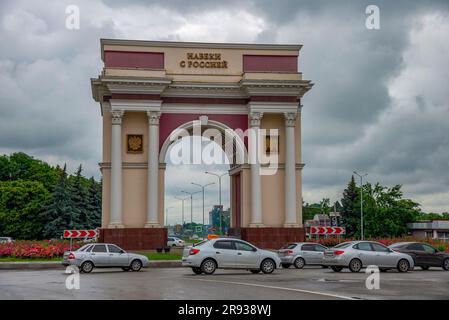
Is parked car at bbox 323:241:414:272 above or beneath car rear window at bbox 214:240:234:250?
beneath

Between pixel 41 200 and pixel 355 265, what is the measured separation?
5971cm

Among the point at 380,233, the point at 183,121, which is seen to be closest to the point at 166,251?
the point at 183,121

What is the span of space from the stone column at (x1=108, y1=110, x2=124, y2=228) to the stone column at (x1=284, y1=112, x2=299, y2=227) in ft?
34.4

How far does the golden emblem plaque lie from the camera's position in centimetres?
4309

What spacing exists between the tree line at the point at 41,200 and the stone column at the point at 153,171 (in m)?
28.6

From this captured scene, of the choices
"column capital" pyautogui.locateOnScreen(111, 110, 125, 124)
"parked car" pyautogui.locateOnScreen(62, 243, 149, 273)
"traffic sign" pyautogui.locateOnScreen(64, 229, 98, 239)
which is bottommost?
"parked car" pyautogui.locateOnScreen(62, 243, 149, 273)

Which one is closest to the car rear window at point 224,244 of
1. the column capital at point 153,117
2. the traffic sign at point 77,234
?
the traffic sign at point 77,234

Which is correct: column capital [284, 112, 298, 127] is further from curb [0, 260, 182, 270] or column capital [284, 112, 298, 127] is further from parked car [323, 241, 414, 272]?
parked car [323, 241, 414, 272]

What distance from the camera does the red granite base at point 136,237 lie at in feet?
136

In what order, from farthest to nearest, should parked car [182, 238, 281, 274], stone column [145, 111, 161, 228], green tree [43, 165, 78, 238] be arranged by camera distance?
green tree [43, 165, 78, 238], stone column [145, 111, 161, 228], parked car [182, 238, 281, 274]

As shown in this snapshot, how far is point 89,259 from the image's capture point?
2750 centimetres

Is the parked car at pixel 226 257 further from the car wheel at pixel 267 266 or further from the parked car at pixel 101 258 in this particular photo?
the parked car at pixel 101 258

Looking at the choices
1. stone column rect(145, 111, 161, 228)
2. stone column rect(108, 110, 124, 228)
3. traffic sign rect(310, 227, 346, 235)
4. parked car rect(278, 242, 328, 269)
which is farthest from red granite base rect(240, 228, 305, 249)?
parked car rect(278, 242, 328, 269)
